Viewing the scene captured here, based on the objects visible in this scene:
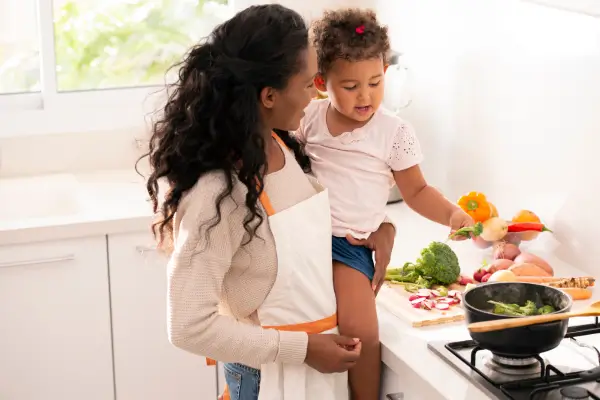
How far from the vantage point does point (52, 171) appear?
295cm

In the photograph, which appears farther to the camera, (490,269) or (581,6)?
(490,269)

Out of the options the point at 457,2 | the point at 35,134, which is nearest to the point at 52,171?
the point at 35,134

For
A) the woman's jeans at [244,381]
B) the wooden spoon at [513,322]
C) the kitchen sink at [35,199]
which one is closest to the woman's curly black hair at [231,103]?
the woman's jeans at [244,381]

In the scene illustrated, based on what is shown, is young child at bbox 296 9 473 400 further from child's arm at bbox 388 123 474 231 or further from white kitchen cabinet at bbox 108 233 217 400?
white kitchen cabinet at bbox 108 233 217 400

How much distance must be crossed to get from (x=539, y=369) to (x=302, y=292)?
400 mm

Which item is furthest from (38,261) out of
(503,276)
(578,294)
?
(578,294)

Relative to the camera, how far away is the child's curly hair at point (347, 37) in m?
1.71

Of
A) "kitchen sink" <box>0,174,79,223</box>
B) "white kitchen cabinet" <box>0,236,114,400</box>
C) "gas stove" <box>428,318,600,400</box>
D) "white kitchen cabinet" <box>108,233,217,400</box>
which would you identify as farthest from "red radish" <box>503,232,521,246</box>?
"kitchen sink" <box>0,174,79,223</box>

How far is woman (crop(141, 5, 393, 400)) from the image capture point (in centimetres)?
152

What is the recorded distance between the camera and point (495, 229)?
212 centimetres

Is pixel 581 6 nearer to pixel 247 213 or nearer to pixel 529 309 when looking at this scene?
pixel 529 309

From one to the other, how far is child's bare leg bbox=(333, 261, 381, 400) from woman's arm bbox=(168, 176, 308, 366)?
171mm

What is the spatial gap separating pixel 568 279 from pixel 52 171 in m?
1.64

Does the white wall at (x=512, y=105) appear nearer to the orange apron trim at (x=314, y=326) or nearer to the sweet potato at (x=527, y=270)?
the sweet potato at (x=527, y=270)
